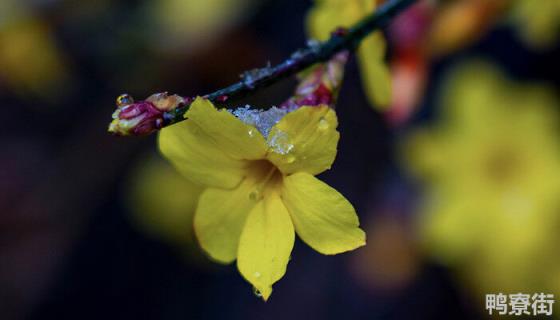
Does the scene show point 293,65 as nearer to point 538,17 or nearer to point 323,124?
point 323,124

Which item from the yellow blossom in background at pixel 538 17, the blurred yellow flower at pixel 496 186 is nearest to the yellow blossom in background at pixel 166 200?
the blurred yellow flower at pixel 496 186

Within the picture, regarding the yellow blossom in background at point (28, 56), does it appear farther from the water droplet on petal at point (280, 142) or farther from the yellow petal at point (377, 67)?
the water droplet on petal at point (280, 142)

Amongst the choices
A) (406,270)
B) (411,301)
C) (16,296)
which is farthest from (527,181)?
(16,296)

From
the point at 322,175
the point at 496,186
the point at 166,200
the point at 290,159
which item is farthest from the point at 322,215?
the point at 166,200

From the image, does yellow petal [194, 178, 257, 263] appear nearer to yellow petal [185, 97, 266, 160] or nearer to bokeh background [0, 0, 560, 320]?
yellow petal [185, 97, 266, 160]

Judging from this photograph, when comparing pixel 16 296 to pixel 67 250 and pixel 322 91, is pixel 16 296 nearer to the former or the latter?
pixel 67 250

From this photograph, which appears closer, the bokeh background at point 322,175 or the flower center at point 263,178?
the flower center at point 263,178
